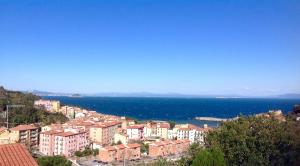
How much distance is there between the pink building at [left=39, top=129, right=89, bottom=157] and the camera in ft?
105

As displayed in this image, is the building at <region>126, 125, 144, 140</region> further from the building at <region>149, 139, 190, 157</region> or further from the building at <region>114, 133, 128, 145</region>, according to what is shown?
the building at <region>149, 139, 190, 157</region>

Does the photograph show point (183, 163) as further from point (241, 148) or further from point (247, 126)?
point (247, 126)

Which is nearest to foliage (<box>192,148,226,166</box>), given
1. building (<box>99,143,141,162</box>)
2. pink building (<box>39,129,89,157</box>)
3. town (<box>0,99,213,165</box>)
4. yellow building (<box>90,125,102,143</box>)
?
town (<box>0,99,213,165</box>)

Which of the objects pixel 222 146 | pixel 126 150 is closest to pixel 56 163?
pixel 222 146

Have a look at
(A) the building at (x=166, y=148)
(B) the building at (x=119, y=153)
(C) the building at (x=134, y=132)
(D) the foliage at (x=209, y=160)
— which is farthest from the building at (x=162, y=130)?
(D) the foliage at (x=209, y=160)

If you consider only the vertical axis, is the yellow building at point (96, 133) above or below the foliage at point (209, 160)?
below

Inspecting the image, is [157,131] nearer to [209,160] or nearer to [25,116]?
[25,116]

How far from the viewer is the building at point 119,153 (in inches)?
1124

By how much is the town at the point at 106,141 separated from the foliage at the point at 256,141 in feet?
38.7

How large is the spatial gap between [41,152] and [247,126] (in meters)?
23.5

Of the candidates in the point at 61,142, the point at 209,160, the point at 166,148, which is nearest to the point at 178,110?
the point at 166,148

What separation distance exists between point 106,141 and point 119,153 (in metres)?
9.33

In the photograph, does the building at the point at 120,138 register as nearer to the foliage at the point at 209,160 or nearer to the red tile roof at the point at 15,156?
the foliage at the point at 209,160

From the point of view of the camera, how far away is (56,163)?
14203mm
